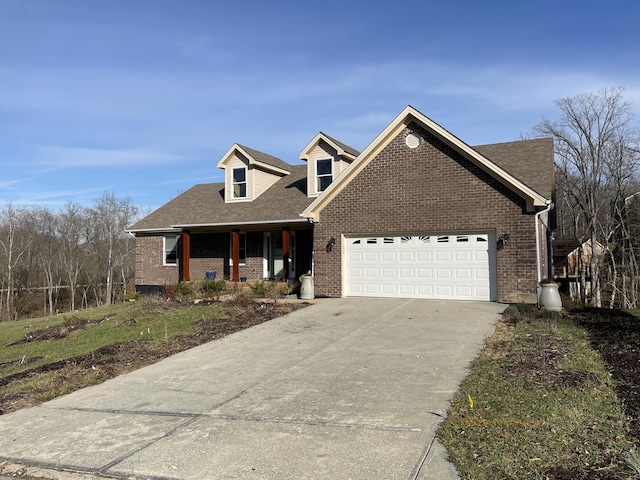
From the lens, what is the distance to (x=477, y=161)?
51.2 ft

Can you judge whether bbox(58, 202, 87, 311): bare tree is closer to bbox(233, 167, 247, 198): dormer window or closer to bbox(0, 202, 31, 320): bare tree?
bbox(0, 202, 31, 320): bare tree

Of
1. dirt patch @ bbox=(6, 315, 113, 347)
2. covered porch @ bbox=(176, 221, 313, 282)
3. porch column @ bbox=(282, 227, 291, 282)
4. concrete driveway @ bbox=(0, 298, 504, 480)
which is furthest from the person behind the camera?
covered porch @ bbox=(176, 221, 313, 282)

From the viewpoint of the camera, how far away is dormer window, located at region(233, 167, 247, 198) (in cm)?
2409

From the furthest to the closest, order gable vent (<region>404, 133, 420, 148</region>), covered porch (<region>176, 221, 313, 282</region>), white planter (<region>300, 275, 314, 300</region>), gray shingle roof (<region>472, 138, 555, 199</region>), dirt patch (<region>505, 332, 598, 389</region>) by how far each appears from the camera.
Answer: covered porch (<region>176, 221, 313, 282</region>) < white planter (<region>300, 275, 314, 300</region>) < gray shingle roof (<region>472, 138, 555, 199</region>) < gable vent (<region>404, 133, 420, 148</region>) < dirt patch (<region>505, 332, 598, 389</region>)

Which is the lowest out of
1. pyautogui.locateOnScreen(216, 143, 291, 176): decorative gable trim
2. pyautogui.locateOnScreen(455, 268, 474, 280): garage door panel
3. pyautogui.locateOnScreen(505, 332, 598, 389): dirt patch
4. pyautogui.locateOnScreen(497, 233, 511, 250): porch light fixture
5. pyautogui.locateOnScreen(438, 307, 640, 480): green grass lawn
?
pyautogui.locateOnScreen(438, 307, 640, 480): green grass lawn

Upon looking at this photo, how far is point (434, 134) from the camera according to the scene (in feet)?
53.8

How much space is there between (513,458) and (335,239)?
13446mm

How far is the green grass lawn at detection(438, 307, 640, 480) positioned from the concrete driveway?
0.97ft

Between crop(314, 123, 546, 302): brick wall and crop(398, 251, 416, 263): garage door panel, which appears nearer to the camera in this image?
crop(314, 123, 546, 302): brick wall

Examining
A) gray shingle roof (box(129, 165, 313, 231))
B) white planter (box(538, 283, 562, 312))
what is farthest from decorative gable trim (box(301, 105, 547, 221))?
gray shingle roof (box(129, 165, 313, 231))

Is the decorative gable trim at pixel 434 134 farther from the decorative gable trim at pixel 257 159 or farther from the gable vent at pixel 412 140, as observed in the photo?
the decorative gable trim at pixel 257 159

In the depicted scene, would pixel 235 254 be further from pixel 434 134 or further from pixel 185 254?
pixel 434 134


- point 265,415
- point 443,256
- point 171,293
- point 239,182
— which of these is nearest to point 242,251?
point 239,182

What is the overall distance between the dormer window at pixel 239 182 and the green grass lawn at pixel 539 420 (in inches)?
676
